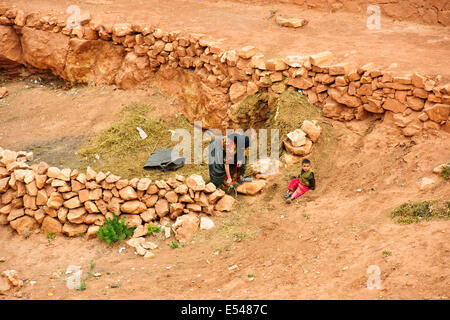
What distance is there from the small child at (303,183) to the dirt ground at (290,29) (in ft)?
6.16

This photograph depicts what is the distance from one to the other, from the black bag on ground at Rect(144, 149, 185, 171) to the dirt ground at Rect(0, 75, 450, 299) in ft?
5.12

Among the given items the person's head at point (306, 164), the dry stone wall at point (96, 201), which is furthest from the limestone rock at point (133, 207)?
the person's head at point (306, 164)

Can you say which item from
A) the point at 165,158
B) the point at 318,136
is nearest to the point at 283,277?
the point at 318,136

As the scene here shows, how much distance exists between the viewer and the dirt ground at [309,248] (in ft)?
13.8

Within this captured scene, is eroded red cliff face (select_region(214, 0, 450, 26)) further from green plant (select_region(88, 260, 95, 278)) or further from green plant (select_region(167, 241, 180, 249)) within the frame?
green plant (select_region(88, 260, 95, 278))

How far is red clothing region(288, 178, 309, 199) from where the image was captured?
6.17 m

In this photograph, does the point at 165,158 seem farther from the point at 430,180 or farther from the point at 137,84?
the point at 430,180

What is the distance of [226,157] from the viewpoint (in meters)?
6.44

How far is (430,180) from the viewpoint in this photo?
530cm

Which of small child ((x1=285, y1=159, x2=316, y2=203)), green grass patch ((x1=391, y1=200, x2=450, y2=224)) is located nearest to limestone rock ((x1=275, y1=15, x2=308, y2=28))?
small child ((x1=285, y1=159, x2=316, y2=203))

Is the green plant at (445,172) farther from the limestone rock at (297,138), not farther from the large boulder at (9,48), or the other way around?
the large boulder at (9,48)

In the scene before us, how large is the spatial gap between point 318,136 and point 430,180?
75.0 inches

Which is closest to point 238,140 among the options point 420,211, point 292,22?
point 420,211

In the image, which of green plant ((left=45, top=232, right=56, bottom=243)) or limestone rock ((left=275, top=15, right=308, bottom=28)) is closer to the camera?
green plant ((left=45, top=232, right=56, bottom=243))
